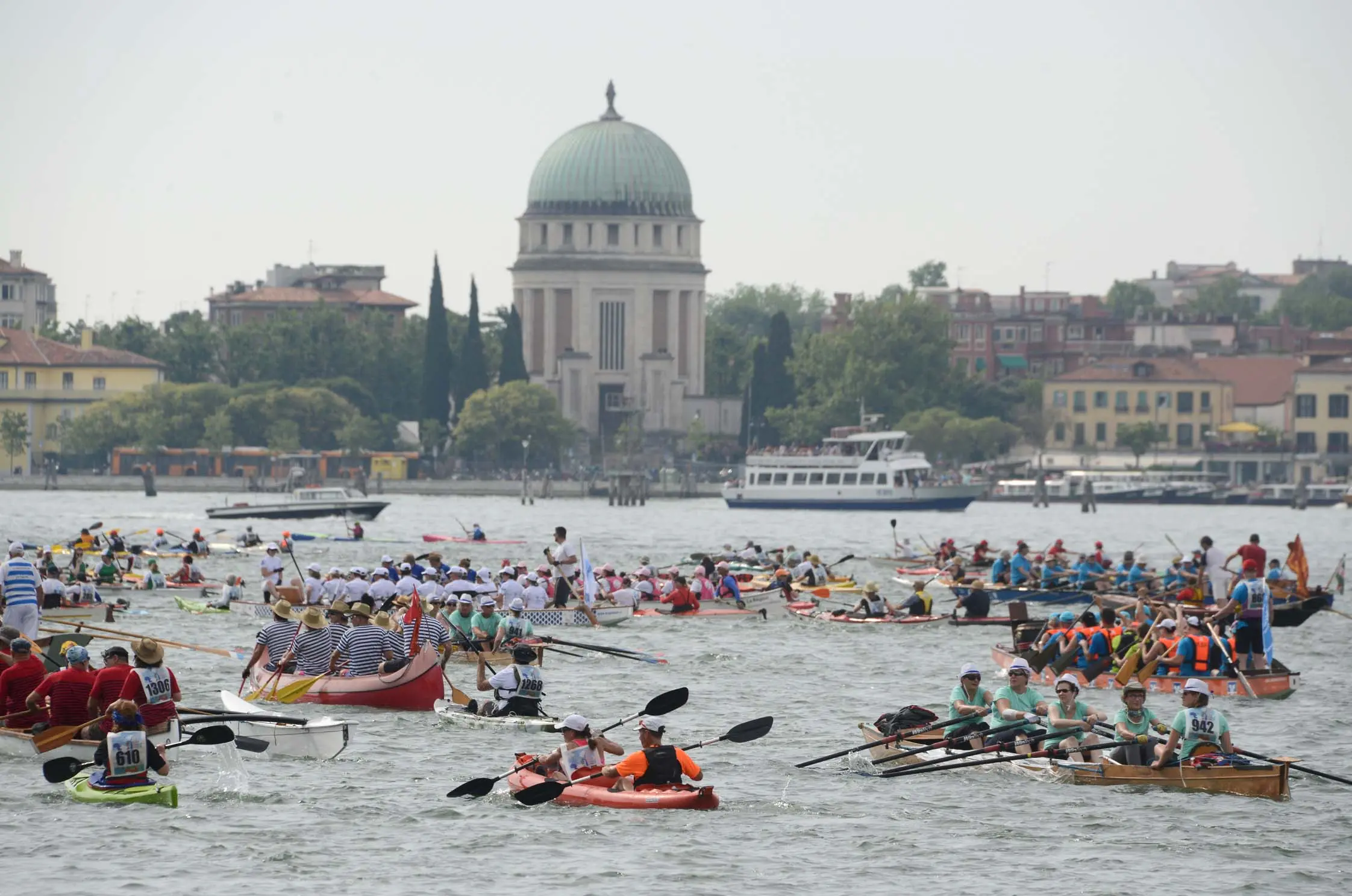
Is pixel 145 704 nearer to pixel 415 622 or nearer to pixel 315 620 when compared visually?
pixel 415 622

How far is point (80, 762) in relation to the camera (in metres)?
29.5

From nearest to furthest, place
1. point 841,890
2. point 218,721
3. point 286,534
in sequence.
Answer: point 841,890, point 218,721, point 286,534

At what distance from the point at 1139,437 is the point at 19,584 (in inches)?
5005

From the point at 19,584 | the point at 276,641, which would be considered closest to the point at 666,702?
the point at 276,641

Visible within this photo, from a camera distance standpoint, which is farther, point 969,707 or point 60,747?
point 969,707

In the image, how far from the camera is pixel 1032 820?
2955 centimetres

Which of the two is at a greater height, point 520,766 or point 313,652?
point 313,652

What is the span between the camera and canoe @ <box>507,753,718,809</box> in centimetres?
2839

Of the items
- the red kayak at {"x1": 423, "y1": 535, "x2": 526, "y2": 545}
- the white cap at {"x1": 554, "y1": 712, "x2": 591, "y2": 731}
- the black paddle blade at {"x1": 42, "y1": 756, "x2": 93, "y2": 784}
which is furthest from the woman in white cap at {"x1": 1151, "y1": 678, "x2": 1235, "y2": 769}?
the red kayak at {"x1": 423, "y1": 535, "x2": 526, "y2": 545}

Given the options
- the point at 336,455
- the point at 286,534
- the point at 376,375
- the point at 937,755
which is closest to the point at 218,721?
the point at 937,755

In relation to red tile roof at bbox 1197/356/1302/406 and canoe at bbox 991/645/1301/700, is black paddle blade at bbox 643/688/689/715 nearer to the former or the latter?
canoe at bbox 991/645/1301/700

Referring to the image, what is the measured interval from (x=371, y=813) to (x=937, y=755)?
21.7 ft

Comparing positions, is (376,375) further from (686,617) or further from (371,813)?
(371,813)

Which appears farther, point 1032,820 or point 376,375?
point 376,375
